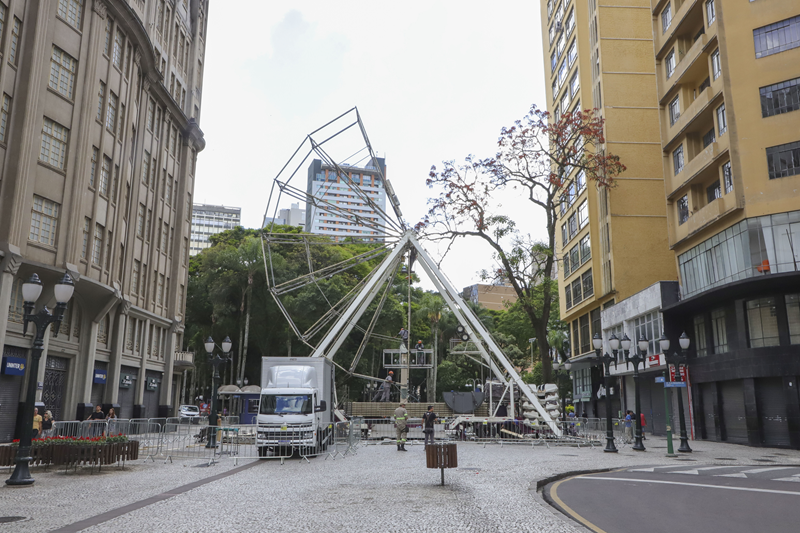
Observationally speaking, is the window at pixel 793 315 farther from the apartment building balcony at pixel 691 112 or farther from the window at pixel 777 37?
the window at pixel 777 37

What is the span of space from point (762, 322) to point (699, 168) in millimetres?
8861

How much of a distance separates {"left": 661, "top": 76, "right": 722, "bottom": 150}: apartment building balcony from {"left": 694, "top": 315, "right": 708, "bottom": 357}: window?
10352mm

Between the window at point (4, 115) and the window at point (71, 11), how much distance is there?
19.0 ft

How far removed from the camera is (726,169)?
3216 centimetres

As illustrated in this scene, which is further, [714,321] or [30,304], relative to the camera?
[714,321]

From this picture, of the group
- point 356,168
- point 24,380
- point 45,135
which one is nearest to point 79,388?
point 24,380

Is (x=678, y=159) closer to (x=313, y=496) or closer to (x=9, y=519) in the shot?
(x=313, y=496)

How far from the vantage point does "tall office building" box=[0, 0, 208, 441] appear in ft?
91.7

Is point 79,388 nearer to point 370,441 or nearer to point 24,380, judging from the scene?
point 24,380

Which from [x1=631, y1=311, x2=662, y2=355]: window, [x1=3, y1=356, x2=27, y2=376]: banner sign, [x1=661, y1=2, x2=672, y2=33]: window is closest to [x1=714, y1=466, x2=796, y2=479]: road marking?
[x1=631, y1=311, x2=662, y2=355]: window

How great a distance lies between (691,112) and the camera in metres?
35.1

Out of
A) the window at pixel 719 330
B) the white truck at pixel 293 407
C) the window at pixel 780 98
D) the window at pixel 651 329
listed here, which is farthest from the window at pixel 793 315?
the white truck at pixel 293 407

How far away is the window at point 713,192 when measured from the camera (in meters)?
34.5

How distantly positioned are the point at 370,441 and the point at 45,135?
67.9 feet
